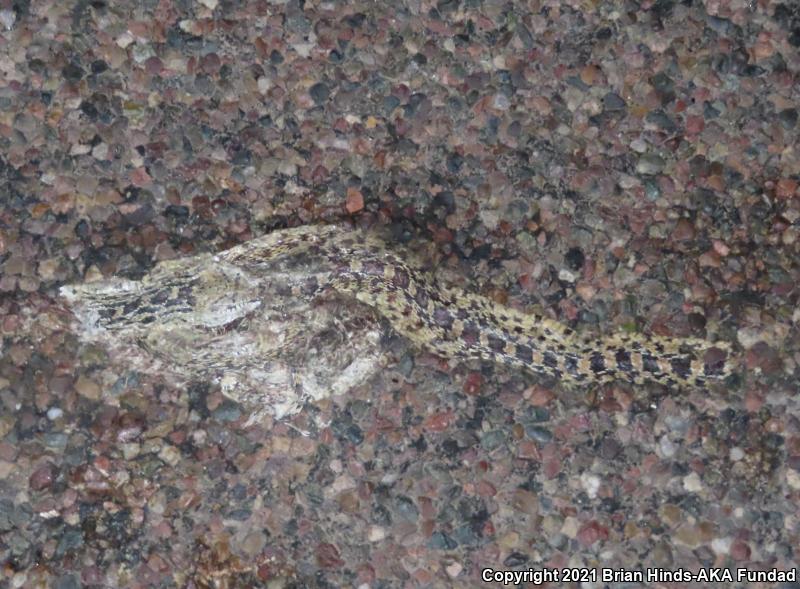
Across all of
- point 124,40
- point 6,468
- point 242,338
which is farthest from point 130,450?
point 124,40

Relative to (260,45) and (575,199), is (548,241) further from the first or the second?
(260,45)

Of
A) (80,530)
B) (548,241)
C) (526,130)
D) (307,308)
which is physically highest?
(526,130)

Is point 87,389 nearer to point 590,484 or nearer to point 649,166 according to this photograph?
point 590,484

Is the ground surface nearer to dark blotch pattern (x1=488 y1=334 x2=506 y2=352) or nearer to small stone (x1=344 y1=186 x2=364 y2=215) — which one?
small stone (x1=344 y1=186 x2=364 y2=215)

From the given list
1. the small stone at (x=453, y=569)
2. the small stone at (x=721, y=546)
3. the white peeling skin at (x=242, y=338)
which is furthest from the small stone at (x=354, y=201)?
the small stone at (x=721, y=546)

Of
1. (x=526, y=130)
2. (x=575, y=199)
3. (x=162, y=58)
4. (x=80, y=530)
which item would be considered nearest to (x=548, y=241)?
(x=575, y=199)

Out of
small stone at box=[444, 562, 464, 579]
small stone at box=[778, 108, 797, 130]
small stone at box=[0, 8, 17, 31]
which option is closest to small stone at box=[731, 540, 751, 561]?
small stone at box=[444, 562, 464, 579]
